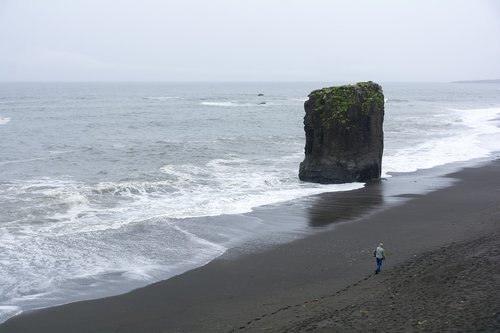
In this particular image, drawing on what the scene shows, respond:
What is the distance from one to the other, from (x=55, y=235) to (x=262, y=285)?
10054 millimetres

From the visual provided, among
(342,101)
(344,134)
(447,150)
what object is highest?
(342,101)

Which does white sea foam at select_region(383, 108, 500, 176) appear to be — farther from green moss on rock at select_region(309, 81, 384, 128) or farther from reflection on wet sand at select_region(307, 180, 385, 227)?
reflection on wet sand at select_region(307, 180, 385, 227)

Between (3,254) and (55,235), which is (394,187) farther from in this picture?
(3,254)

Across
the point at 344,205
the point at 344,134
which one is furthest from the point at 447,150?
the point at 344,205

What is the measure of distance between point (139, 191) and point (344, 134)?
42.1 feet

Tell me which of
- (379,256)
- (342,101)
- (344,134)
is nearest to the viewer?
(379,256)

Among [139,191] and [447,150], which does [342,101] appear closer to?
[139,191]

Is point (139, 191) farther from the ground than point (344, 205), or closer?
farther from the ground

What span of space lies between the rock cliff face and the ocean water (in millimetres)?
1399

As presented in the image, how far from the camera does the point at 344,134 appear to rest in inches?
1366

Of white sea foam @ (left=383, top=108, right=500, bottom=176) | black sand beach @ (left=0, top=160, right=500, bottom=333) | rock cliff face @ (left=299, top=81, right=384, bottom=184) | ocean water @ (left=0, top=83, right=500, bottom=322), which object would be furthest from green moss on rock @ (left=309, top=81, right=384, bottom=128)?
black sand beach @ (left=0, top=160, right=500, bottom=333)

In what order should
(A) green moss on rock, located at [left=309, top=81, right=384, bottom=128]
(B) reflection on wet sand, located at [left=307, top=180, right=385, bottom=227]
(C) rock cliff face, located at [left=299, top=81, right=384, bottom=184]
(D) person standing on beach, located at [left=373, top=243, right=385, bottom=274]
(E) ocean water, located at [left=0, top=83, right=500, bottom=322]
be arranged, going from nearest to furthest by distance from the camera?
(D) person standing on beach, located at [left=373, top=243, right=385, bottom=274]
(E) ocean water, located at [left=0, top=83, right=500, bottom=322]
(B) reflection on wet sand, located at [left=307, top=180, right=385, bottom=227]
(A) green moss on rock, located at [left=309, top=81, right=384, bottom=128]
(C) rock cliff face, located at [left=299, top=81, right=384, bottom=184]

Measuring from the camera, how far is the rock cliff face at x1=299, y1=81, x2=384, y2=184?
1369 inches

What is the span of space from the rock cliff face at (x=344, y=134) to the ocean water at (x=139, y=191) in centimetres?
140
